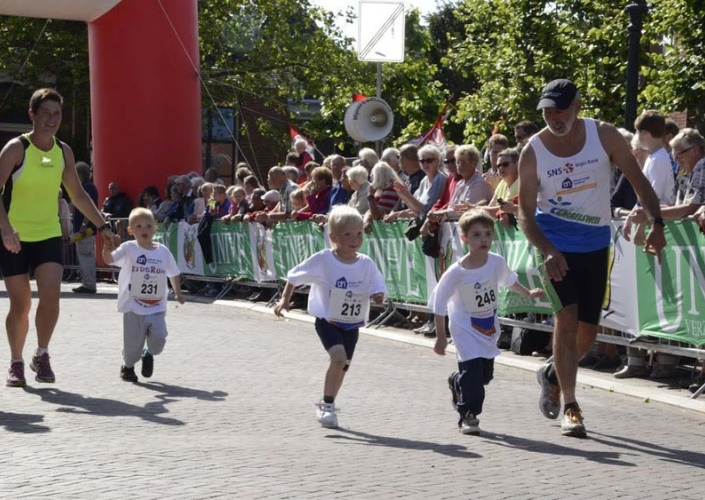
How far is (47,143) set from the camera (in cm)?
1056

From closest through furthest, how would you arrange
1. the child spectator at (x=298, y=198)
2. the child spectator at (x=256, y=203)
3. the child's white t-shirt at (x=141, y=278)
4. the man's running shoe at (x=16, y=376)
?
the man's running shoe at (x=16, y=376), the child's white t-shirt at (x=141, y=278), the child spectator at (x=298, y=198), the child spectator at (x=256, y=203)

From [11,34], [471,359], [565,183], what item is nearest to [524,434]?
[471,359]

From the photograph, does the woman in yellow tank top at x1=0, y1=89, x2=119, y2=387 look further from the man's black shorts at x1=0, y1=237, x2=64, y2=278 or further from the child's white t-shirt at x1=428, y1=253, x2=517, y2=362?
the child's white t-shirt at x1=428, y1=253, x2=517, y2=362

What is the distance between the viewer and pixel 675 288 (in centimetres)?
1091

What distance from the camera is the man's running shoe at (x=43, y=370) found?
1057cm

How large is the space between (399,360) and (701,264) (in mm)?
3426

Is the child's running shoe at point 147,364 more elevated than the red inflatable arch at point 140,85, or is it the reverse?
the red inflatable arch at point 140,85

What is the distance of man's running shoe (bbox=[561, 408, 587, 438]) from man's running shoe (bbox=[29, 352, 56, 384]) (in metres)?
3.97

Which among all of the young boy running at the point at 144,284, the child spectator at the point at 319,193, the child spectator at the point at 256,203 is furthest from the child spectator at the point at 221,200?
the young boy running at the point at 144,284

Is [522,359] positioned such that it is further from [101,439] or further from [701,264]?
[101,439]

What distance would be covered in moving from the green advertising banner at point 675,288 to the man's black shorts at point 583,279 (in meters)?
2.17

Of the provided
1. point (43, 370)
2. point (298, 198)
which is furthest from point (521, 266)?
point (298, 198)

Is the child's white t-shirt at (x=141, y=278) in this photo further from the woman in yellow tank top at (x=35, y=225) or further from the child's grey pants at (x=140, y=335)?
the woman in yellow tank top at (x=35, y=225)

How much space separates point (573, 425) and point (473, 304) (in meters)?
0.98
